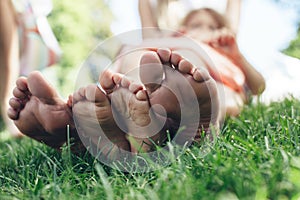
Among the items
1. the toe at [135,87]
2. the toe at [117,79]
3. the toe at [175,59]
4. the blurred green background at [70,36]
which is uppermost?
the toe at [175,59]

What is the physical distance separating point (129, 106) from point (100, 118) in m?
0.09

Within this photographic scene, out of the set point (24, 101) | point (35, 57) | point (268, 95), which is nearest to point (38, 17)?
point (35, 57)

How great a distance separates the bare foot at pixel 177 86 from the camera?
44.5 inches

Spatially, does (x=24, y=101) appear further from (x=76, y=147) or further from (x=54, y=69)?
(x=54, y=69)

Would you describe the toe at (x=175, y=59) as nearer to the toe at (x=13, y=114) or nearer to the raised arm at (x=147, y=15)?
the toe at (x=13, y=114)

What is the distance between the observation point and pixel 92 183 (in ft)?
3.44

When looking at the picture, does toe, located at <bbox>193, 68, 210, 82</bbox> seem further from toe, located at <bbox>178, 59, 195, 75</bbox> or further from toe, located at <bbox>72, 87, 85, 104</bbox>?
toe, located at <bbox>72, 87, 85, 104</bbox>

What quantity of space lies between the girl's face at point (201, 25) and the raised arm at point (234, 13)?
0.25m

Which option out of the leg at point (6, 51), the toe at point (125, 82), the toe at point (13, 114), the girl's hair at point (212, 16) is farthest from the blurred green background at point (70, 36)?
the toe at point (125, 82)

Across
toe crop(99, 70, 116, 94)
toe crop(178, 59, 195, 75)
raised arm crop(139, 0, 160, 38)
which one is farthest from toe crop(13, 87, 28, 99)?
raised arm crop(139, 0, 160, 38)

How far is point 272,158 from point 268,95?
1.75 meters

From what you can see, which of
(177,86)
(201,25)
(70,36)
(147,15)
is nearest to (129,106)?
(177,86)

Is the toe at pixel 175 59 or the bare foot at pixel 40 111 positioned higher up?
the toe at pixel 175 59

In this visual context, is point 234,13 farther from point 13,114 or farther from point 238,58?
point 13,114
